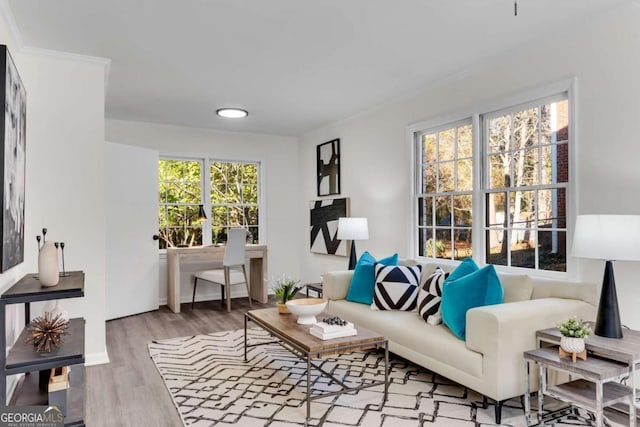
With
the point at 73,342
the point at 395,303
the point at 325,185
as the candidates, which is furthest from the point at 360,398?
the point at 325,185

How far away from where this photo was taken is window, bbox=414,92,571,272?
10.4 feet

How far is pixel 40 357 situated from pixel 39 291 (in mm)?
351

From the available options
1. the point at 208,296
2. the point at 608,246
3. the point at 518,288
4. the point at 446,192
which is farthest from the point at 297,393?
the point at 208,296

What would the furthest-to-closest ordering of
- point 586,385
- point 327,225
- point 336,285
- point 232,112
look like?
1. point 327,225
2. point 232,112
3. point 336,285
4. point 586,385

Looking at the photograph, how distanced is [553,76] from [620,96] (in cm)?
51

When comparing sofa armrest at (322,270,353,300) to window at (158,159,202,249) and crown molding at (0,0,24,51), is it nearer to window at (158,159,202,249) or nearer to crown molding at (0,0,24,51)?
window at (158,159,202,249)

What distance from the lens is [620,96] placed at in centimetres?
270

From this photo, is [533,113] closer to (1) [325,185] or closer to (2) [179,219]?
(1) [325,185]

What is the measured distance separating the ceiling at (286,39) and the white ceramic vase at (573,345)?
1.95 m

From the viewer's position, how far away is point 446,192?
4113mm

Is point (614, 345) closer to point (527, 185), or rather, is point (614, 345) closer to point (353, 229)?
point (527, 185)

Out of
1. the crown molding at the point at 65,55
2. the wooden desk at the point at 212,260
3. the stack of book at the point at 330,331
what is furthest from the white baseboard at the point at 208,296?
the stack of book at the point at 330,331

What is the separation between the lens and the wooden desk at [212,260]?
5.28 meters

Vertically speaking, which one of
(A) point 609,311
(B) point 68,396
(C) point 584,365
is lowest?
(B) point 68,396
